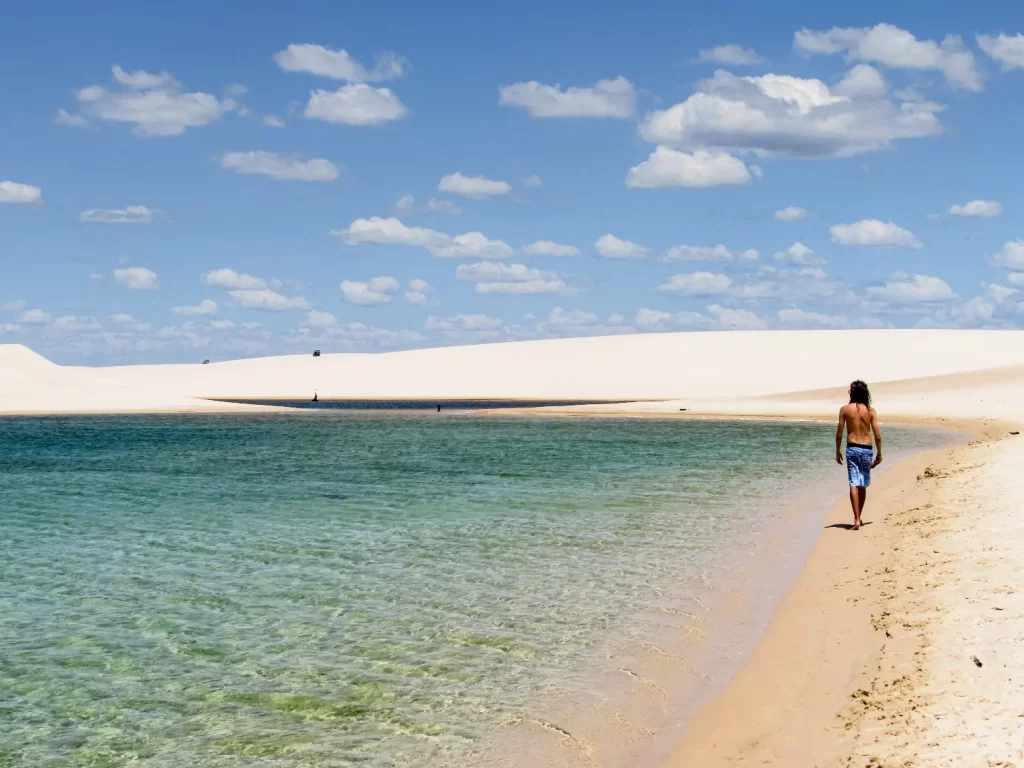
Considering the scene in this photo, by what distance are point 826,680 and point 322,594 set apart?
21.8ft

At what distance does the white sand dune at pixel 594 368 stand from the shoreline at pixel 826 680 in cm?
8357

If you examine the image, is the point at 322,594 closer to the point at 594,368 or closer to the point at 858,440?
the point at 858,440

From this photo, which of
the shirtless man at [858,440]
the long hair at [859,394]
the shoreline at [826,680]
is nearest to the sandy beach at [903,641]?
the shoreline at [826,680]

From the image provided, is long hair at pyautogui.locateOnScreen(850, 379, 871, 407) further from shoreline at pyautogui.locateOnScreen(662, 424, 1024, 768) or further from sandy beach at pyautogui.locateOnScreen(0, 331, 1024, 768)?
shoreline at pyautogui.locateOnScreen(662, 424, 1024, 768)

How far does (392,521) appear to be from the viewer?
20125mm

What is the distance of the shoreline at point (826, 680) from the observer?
7637 millimetres

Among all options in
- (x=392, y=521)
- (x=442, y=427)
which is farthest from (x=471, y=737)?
(x=442, y=427)

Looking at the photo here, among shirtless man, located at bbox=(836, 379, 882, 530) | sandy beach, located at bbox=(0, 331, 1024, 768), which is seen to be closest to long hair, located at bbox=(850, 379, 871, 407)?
shirtless man, located at bbox=(836, 379, 882, 530)

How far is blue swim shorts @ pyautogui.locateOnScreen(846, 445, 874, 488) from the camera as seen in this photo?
17.9 m

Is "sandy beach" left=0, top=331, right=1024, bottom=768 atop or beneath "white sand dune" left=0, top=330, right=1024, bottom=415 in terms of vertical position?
beneath

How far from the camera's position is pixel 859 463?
1792cm

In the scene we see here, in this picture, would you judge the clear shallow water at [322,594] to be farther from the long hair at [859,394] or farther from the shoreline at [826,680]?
the long hair at [859,394]

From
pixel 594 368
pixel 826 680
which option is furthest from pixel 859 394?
pixel 594 368

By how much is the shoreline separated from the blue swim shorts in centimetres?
223
